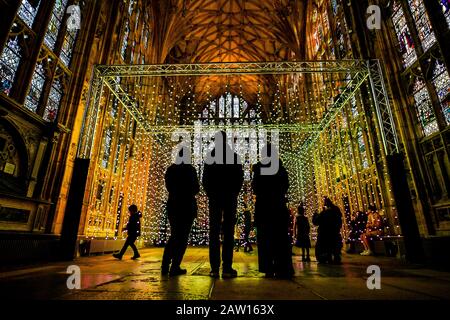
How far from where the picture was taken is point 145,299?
1.75 meters

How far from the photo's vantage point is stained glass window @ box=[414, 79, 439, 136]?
7559 mm

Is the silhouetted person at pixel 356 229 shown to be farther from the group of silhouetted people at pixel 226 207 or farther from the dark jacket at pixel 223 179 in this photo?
the dark jacket at pixel 223 179

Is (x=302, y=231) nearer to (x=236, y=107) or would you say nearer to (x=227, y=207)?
(x=227, y=207)

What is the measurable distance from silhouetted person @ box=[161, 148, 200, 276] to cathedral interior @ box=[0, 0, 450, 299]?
1.88 feet

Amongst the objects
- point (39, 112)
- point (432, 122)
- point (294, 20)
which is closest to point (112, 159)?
point (39, 112)

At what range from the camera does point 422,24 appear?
25.5ft

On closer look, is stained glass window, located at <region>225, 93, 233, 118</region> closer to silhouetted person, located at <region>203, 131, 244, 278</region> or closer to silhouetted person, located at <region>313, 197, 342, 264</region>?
silhouetted person, located at <region>313, 197, 342, 264</region>

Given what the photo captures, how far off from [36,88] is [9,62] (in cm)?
112

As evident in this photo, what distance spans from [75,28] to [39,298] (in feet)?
33.3

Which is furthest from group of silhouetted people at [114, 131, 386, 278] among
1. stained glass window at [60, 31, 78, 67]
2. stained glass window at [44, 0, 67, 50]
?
stained glass window at [60, 31, 78, 67]

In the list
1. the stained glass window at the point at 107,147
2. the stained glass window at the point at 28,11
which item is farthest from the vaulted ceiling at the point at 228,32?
the stained glass window at the point at 28,11

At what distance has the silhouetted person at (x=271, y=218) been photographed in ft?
10.7

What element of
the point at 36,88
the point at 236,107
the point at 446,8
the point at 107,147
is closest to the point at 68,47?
the point at 36,88

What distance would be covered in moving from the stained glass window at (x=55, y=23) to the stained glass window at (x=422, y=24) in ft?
38.7
